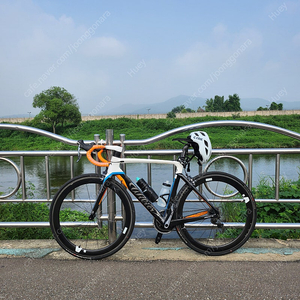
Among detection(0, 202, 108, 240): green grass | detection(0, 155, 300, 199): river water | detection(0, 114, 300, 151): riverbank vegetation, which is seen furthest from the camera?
detection(0, 114, 300, 151): riverbank vegetation

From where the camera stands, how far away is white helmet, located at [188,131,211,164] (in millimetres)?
2758

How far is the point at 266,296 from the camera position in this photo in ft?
7.06

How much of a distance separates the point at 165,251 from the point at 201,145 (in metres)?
1.07

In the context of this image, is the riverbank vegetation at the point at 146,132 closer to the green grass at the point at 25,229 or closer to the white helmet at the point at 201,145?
the green grass at the point at 25,229

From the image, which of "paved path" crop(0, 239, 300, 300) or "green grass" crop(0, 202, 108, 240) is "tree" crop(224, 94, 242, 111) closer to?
"green grass" crop(0, 202, 108, 240)

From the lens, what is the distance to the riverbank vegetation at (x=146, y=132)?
3155cm

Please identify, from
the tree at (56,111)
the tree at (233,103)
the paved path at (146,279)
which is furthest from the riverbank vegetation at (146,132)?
the tree at (233,103)

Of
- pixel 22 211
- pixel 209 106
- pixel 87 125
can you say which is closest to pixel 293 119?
pixel 87 125

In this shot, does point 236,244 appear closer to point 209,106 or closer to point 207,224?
point 207,224

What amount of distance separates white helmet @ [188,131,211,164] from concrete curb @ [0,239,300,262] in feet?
2.96

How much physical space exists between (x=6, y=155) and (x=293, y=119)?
162 feet

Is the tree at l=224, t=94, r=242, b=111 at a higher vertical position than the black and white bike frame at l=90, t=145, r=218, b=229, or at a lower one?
higher

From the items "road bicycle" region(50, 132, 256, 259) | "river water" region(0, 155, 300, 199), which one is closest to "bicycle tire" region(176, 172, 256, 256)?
"road bicycle" region(50, 132, 256, 259)

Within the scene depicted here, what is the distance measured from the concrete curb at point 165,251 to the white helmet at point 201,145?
0.90m
